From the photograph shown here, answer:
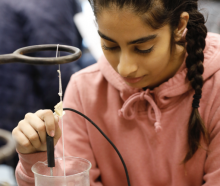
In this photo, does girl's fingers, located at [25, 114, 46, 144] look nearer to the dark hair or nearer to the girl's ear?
the dark hair

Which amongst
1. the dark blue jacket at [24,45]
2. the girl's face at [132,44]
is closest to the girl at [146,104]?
the girl's face at [132,44]

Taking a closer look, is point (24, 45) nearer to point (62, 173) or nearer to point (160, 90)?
point (160, 90)

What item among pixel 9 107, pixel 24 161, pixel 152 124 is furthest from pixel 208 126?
pixel 9 107

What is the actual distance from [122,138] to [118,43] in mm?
335

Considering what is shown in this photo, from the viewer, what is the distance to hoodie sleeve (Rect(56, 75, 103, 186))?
34.1 inches

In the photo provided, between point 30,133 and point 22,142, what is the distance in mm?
28

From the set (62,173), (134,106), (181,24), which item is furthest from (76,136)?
(181,24)

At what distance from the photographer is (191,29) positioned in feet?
2.47

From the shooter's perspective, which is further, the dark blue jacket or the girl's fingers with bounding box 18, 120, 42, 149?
the dark blue jacket

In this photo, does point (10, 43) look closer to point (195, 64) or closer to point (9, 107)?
point (9, 107)

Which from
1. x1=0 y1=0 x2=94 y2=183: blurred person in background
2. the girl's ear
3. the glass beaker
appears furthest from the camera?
x1=0 y1=0 x2=94 y2=183: blurred person in background

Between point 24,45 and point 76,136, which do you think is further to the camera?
point 24,45

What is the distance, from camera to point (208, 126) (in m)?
0.78

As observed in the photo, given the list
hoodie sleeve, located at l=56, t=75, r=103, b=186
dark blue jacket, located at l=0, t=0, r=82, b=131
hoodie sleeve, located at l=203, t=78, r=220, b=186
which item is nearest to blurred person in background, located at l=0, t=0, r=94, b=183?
dark blue jacket, located at l=0, t=0, r=82, b=131
